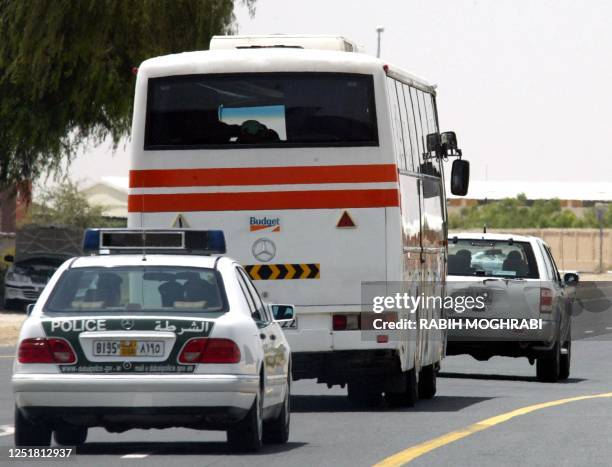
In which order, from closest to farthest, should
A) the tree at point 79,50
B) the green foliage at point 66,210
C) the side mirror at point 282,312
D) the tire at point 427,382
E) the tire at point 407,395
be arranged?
the side mirror at point 282,312 → the tire at point 407,395 → the tire at point 427,382 → the tree at point 79,50 → the green foliage at point 66,210

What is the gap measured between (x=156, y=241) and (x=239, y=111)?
492 cm

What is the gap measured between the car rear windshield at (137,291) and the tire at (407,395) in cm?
629

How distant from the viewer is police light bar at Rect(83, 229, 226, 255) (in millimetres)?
14133

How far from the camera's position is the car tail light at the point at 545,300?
78.8ft

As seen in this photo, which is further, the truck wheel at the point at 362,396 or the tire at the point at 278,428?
the truck wheel at the point at 362,396

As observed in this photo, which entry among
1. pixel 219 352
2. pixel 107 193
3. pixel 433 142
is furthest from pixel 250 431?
pixel 107 193

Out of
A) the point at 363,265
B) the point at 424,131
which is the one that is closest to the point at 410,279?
the point at 363,265

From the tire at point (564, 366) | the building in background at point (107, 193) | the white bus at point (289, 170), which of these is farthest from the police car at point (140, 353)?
the building in background at point (107, 193)

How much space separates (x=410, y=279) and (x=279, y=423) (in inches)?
196

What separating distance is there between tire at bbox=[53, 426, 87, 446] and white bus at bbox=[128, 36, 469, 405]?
14.2 ft

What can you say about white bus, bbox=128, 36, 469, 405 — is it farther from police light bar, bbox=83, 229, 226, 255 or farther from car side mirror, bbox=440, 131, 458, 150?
police light bar, bbox=83, 229, 226, 255

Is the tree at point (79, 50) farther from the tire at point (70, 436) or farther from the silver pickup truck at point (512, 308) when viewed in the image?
the tire at point (70, 436)

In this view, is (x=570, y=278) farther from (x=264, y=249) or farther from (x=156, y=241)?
(x=156, y=241)

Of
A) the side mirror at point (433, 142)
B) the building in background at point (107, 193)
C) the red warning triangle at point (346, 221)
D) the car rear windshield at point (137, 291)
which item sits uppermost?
the building in background at point (107, 193)
